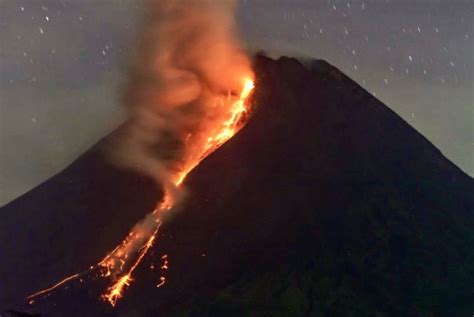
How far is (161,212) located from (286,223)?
17698 millimetres

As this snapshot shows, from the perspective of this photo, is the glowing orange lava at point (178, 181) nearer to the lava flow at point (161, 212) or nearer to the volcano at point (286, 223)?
the lava flow at point (161, 212)

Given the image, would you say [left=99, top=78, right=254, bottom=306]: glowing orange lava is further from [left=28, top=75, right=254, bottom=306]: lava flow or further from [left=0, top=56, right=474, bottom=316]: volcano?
[left=0, top=56, right=474, bottom=316]: volcano

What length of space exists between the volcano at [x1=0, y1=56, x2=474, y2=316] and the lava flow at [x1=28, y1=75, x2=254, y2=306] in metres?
1.72

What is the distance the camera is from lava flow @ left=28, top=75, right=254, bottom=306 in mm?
101438

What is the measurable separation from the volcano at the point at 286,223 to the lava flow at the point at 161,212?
5.64 feet

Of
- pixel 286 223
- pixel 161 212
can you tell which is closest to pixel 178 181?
pixel 161 212

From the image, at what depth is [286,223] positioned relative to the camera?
353 ft

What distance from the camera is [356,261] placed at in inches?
4195

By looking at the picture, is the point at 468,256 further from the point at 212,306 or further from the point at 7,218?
the point at 7,218

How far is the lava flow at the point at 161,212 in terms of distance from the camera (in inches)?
3994

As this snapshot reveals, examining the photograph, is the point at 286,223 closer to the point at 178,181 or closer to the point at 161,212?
the point at 161,212

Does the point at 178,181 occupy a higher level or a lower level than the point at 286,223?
higher

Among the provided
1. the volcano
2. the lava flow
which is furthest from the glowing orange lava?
the volcano

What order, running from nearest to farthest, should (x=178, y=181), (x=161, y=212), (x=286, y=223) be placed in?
(x=286, y=223)
(x=161, y=212)
(x=178, y=181)
